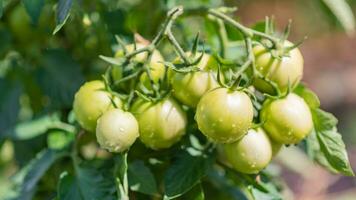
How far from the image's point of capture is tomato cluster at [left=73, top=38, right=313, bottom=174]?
0.83m

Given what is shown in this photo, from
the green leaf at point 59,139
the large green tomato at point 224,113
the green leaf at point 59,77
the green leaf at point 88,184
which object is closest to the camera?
the large green tomato at point 224,113

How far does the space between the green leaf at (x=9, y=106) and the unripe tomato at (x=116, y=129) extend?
346mm

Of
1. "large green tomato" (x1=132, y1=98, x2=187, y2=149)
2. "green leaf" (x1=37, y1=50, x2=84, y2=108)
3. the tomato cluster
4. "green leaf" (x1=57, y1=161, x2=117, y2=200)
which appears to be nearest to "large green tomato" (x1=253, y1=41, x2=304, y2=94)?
the tomato cluster

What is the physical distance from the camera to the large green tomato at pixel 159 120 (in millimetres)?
848

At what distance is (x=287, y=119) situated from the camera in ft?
2.78

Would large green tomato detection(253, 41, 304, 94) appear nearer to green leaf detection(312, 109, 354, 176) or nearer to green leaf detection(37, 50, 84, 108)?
green leaf detection(312, 109, 354, 176)

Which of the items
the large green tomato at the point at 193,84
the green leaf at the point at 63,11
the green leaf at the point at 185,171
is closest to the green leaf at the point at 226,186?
the green leaf at the point at 185,171

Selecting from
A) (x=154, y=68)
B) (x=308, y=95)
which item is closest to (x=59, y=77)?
(x=154, y=68)

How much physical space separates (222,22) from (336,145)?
227 mm

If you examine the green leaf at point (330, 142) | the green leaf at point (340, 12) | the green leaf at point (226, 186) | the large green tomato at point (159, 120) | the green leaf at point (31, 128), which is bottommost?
the green leaf at point (226, 186)

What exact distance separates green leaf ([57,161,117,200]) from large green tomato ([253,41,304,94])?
21 cm

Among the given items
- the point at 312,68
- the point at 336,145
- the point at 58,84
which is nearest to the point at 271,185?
the point at 336,145

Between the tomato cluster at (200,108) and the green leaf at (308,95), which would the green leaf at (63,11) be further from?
the green leaf at (308,95)

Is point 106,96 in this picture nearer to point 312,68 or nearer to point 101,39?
point 101,39
